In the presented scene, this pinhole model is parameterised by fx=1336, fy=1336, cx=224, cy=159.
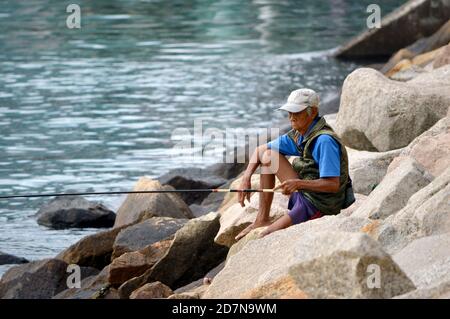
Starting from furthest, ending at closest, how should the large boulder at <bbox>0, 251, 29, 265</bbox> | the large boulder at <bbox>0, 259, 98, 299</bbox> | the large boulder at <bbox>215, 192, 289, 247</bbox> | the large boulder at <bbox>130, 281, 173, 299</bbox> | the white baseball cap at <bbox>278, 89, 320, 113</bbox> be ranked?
the large boulder at <bbox>0, 251, 29, 265</bbox>
the large boulder at <bbox>0, 259, 98, 299</bbox>
the large boulder at <bbox>215, 192, 289, 247</bbox>
the large boulder at <bbox>130, 281, 173, 299</bbox>
the white baseball cap at <bbox>278, 89, 320, 113</bbox>

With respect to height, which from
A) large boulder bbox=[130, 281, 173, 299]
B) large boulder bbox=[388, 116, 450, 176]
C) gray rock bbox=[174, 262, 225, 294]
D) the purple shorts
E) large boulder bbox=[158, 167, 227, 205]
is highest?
large boulder bbox=[388, 116, 450, 176]

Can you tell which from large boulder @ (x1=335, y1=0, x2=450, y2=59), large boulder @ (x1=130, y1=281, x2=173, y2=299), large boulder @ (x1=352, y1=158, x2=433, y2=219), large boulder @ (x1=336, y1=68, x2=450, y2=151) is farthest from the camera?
large boulder @ (x1=335, y1=0, x2=450, y2=59)

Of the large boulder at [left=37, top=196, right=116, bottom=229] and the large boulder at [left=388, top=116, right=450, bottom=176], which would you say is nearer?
the large boulder at [left=388, top=116, right=450, bottom=176]

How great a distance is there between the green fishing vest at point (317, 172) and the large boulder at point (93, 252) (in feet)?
9.50

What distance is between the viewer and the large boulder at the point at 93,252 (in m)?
11.1

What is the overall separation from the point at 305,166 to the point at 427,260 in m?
1.80

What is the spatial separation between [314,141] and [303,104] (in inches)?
9.8

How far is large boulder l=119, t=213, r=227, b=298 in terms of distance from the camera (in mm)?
9422

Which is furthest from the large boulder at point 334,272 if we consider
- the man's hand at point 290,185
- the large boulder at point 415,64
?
the large boulder at point 415,64

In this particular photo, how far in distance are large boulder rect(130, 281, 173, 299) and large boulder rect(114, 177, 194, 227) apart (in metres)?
3.21

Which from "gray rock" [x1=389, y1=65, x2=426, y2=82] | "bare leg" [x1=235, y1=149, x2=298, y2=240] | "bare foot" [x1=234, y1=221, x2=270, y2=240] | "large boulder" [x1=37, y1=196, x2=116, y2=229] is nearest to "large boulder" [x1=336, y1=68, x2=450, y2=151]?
"bare foot" [x1=234, y1=221, x2=270, y2=240]

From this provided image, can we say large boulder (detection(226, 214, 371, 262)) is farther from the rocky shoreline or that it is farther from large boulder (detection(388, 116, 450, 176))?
large boulder (detection(388, 116, 450, 176))
